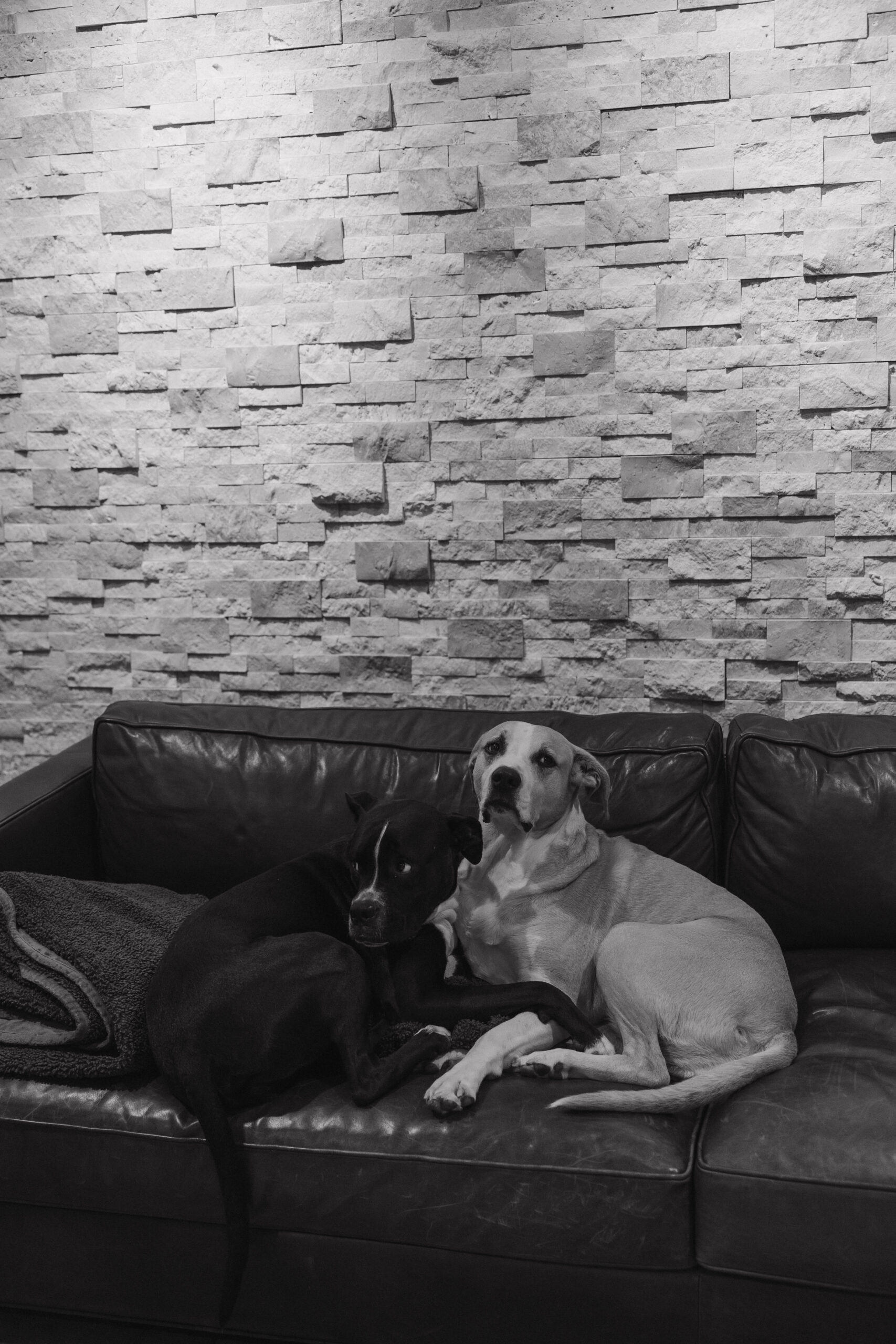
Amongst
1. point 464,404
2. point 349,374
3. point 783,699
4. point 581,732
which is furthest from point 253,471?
point 783,699

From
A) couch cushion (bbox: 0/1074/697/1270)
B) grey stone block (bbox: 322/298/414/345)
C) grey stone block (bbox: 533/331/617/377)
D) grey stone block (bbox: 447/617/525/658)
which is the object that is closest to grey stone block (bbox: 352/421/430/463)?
grey stone block (bbox: 322/298/414/345)

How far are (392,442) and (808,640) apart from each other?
1.16 meters

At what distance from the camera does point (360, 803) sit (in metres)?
2.26

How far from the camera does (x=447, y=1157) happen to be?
1721mm

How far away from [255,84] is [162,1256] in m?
2.60

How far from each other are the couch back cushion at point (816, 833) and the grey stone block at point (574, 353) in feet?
3.23

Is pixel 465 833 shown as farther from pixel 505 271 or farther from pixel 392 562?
pixel 505 271

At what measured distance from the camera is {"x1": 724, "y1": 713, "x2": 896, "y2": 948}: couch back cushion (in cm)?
232

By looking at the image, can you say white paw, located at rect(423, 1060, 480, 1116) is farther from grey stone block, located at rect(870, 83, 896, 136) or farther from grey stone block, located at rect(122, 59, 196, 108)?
grey stone block, located at rect(122, 59, 196, 108)

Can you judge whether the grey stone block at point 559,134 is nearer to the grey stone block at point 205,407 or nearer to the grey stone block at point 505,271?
the grey stone block at point 505,271

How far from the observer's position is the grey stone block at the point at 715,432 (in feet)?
8.93

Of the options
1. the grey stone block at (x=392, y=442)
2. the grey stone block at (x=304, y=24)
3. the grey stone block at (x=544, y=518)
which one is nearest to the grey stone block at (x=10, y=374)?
the grey stone block at (x=392, y=442)

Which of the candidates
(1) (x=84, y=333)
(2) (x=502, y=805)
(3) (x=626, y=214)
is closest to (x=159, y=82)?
(1) (x=84, y=333)

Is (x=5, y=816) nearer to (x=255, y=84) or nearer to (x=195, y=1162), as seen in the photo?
(x=195, y=1162)
